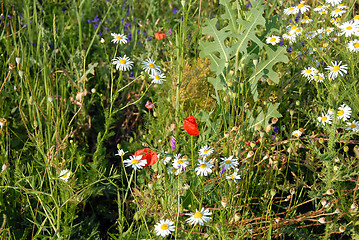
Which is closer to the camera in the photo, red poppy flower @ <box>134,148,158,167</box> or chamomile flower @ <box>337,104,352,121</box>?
red poppy flower @ <box>134,148,158,167</box>

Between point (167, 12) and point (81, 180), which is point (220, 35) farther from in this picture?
point (167, 12)

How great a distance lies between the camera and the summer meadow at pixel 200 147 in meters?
1.47

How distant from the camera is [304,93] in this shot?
228cm

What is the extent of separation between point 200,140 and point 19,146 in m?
1.14

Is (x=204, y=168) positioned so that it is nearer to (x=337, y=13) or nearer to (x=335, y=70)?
(x=335, y=70)

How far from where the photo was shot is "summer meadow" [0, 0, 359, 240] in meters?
1.47

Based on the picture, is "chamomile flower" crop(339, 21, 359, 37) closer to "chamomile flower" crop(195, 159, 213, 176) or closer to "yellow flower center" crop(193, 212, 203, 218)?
"chamomile flower" crop(195, 159, 213, 176)

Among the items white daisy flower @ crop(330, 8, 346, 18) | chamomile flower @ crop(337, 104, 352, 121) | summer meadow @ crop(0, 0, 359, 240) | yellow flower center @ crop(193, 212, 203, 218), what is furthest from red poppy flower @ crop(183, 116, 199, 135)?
white daisy flower @ crop(330, 8, 346, 18)

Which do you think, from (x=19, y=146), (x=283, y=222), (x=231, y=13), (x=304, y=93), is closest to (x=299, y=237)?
(x=283, y=222)

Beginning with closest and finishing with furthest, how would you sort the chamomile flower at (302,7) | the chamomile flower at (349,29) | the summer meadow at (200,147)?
the summer meadow at (200,147), the chamomile flower at (349,29), the chamomile flower at (302,7)

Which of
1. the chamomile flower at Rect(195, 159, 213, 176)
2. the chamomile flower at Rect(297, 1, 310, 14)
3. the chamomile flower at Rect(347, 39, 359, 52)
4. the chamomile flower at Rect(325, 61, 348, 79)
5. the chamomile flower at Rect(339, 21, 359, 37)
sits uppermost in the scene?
the chamomile flower at Rect(297, 1, 310, 14)

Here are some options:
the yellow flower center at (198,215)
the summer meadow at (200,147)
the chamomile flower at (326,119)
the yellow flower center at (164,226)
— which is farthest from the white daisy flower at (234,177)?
the chamomile flower at (326,119)

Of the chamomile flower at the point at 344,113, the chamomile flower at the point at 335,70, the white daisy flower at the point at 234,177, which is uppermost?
the chamomile flower at the point at 335,70

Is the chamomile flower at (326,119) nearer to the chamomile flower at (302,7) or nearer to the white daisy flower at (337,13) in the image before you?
the white daisy flower at (337,13)
